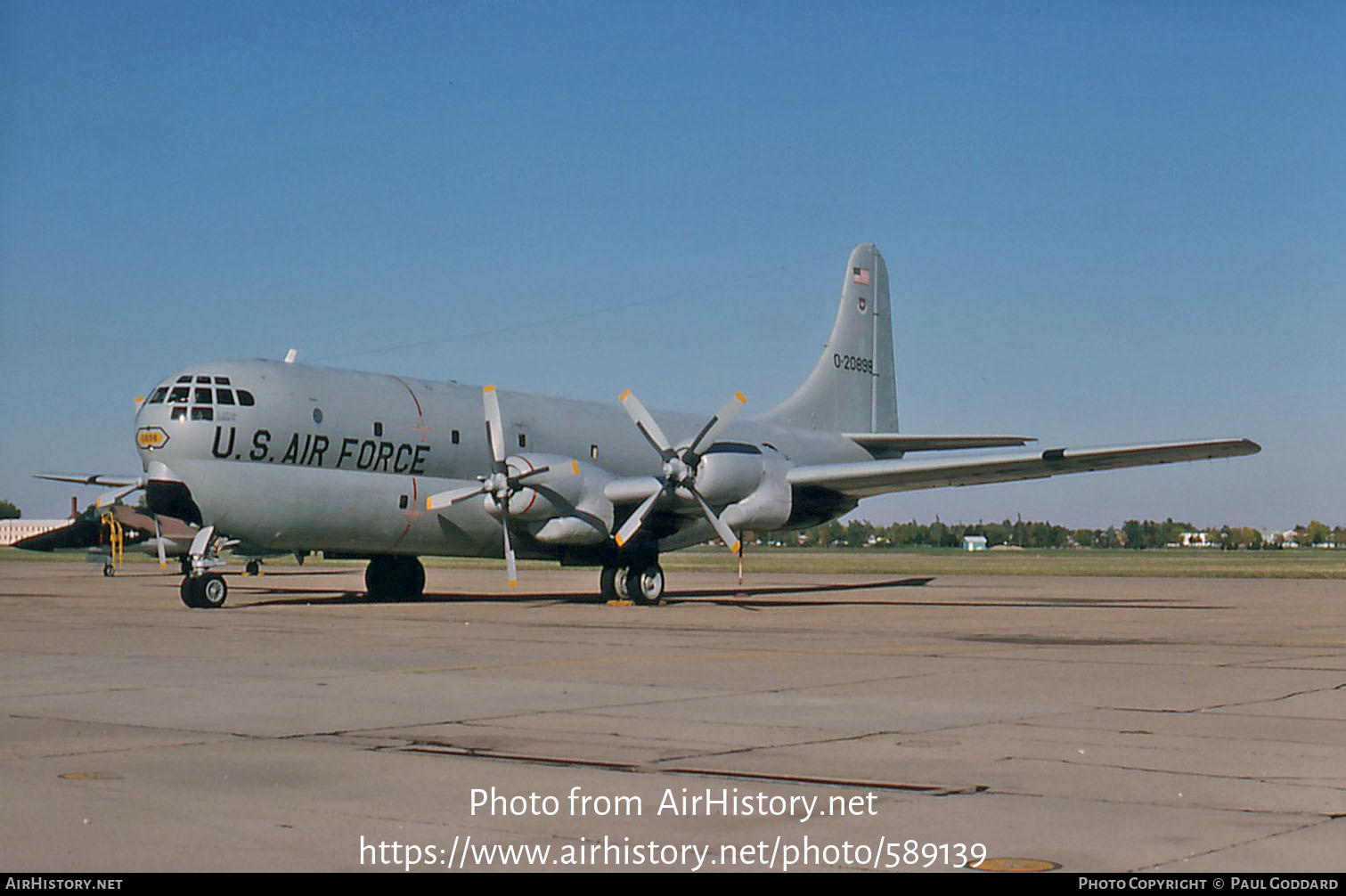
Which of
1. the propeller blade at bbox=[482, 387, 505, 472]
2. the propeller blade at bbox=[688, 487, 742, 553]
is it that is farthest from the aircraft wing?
the propeller blade at bbox=[482, 387, 505, 472]

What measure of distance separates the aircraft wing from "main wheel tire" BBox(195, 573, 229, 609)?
40.0 ft

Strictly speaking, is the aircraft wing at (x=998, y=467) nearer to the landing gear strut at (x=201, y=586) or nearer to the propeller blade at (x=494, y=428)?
the propeller blade at (x=494, y=428)

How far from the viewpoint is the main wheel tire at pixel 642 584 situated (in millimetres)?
30328

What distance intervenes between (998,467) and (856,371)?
11446 mm

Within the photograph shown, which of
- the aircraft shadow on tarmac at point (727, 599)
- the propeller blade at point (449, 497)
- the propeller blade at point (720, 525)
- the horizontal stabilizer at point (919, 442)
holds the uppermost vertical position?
the horizontal stabilizer at point (919, 442)

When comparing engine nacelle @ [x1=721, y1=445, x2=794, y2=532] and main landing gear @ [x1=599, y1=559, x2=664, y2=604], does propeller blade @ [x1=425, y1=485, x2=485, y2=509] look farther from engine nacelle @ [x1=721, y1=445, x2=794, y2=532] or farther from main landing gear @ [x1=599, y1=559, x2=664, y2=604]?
engine nacelle @ [x1=721, y1=445, x2=794, y2=532]

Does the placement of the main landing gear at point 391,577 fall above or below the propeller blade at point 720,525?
below

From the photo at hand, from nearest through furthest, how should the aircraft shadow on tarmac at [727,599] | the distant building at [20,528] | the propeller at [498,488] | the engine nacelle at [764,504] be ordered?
the propeller at [498,488] → the engine nacelle at [764,504] → the aircraft shadow on tarmac at [727,599] → the distant building at [20,528]

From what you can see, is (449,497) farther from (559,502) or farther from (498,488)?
(559,502)

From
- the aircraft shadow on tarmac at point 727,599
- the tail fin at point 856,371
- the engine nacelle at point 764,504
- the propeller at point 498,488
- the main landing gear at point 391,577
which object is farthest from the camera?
the tail fin at point 856,371

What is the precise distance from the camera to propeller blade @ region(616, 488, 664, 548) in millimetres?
28344

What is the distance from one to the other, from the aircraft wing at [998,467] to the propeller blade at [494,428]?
6392 millimetres

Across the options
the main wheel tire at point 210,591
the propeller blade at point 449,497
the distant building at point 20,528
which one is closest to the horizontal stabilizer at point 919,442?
the propeller blade at point 449,497

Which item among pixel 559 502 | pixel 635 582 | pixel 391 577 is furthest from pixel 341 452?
pixel 635 582
